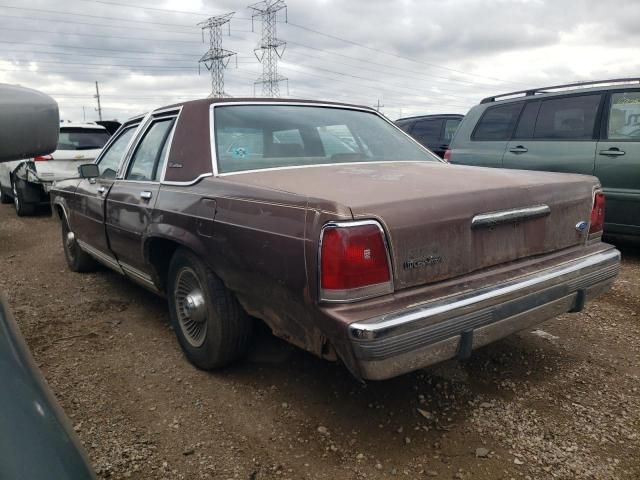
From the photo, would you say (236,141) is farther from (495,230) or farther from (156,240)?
(495,230)

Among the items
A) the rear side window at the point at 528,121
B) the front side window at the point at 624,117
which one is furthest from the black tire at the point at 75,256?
the front side window at the point at 624,117

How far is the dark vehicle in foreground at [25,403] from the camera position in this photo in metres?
0.90

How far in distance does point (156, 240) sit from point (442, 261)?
1842 mm

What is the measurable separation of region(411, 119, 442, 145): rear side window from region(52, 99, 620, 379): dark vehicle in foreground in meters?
6.39

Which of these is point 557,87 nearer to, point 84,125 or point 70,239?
point 70,239

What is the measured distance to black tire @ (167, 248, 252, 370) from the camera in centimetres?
272

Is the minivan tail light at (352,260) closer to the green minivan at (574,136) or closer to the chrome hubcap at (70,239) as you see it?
the chrome hubcap at (70,239)

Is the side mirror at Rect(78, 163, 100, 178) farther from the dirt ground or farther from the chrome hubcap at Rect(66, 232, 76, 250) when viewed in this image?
the dirt ground

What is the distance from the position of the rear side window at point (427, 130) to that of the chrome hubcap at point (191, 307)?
7488 mm

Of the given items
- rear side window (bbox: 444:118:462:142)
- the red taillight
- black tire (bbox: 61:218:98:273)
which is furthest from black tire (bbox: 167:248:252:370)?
rear side window (bbox: 444:118:462:142)

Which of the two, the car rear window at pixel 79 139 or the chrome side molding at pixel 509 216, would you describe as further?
the car rear window at pixel 79 139

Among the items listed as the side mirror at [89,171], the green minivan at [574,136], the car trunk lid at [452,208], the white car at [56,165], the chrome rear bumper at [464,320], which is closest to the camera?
the chrome rear bumper at [464,320]

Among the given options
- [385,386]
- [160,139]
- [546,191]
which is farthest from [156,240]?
[546,191]

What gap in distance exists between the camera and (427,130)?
9.95 m
